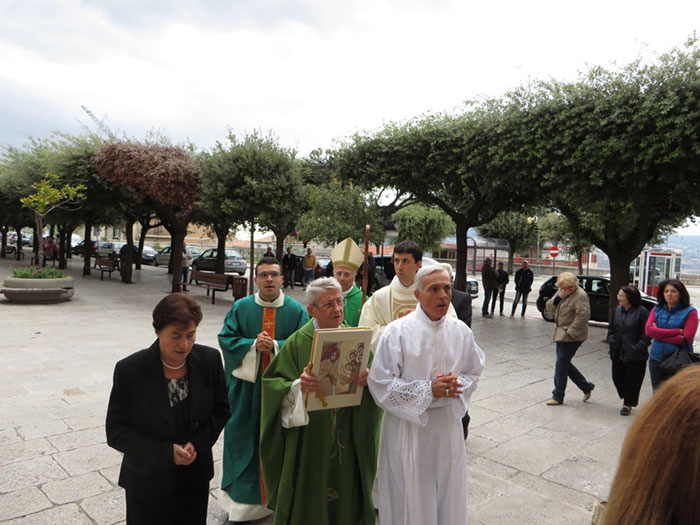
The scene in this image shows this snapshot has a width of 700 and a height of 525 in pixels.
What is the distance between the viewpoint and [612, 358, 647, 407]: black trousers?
247 inches

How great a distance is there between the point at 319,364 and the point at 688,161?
9.25 meters

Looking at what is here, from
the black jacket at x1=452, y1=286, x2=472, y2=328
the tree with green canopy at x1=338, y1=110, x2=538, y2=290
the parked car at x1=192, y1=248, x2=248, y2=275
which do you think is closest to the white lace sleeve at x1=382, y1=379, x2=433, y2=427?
the black jacket at x1=452, y1=286, x2=472, y2=328

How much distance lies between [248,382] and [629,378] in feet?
16.2

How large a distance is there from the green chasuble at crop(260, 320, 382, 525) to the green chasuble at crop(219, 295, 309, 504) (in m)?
0.37

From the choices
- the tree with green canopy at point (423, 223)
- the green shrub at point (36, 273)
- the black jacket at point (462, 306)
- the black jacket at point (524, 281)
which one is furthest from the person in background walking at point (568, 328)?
the tree with green canopy at point (423, 223)

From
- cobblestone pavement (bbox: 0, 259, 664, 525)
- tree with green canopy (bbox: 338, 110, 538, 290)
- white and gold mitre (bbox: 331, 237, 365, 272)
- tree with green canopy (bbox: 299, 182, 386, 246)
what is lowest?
cobblestone pavement (bbox: 0, 259, 664, 525)

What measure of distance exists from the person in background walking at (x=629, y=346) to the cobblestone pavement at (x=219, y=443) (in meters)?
0.33

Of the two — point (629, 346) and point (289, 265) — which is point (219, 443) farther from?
point (289, 265)

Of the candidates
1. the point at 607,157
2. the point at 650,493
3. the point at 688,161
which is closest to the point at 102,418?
the point at 650,493

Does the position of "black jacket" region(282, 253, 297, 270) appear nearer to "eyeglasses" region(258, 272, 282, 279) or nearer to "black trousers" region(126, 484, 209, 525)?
"eyeglasses" region(258, 272, 282, 279)

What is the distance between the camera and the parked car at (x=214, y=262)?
26.9 meters

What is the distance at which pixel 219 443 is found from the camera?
16.3ft

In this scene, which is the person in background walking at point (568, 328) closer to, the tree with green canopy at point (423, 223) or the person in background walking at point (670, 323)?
the person in background walking at point (670, 323)

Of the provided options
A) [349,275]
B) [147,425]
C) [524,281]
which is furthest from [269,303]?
[524,281]
